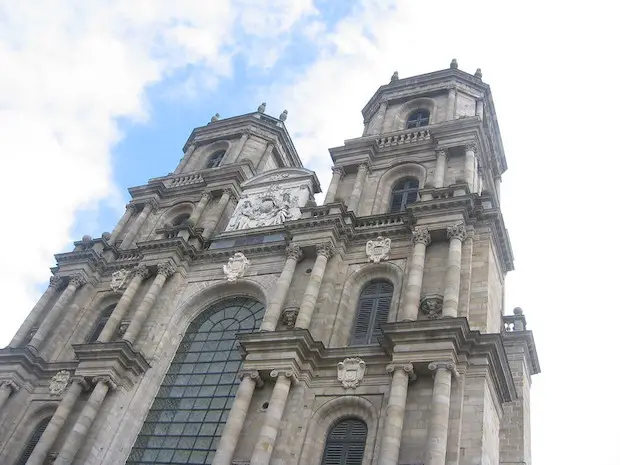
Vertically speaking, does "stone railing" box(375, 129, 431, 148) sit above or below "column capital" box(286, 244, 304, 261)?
above

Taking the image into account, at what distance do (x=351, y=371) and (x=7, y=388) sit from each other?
14624mm

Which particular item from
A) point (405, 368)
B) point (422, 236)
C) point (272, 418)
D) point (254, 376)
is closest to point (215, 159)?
point (422, 236)

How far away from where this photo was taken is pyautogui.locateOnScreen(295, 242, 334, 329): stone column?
22.2 m

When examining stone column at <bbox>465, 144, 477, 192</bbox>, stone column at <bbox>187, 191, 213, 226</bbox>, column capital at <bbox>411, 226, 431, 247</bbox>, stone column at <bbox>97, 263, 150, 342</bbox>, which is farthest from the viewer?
stone column at <bbox>187, 191, 213, 226</bbox>

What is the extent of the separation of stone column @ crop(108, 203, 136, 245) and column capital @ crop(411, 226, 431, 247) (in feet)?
55.8

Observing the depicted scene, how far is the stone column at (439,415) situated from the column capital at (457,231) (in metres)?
5.99

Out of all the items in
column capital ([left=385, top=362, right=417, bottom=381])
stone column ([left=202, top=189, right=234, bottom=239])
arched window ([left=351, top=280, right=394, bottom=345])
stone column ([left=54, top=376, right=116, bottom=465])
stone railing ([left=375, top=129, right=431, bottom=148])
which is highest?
stone railing ([left=375, top=129, right=431, bottom=148])

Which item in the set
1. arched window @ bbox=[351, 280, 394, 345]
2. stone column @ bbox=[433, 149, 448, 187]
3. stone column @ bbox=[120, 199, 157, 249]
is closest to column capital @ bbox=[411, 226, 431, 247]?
arched window @ bbox=[351, 280, 394, 345]

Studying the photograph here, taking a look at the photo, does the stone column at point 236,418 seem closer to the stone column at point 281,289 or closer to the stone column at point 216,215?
the stone column at point 281,289

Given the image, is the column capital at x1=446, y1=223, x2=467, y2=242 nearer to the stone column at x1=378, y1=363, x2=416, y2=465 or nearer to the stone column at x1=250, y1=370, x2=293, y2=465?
the stone column at x1=378, y1=363, x2=416, y2=465

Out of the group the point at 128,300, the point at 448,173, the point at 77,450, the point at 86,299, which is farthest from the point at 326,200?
the point at 77,450

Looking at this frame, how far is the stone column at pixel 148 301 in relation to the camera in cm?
2553

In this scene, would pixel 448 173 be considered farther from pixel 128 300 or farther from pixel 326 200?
pixel 128 300

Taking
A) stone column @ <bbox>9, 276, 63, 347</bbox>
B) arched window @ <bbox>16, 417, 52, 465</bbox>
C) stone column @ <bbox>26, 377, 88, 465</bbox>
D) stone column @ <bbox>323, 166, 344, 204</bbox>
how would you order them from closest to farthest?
stone column @ <bbox>26, 377, 88, 465</bbox> < arched window @ <bbox>16, 417, 52, 465</bbox> < stone column @ <bbox>9, 276, 63, 347</bbox> < stone column @ <bbox>323, 166, 344, 204</bbox>
